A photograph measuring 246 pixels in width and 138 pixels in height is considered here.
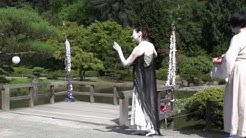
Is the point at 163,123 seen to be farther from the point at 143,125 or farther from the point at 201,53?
the point at 201,53

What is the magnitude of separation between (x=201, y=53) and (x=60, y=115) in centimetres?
3419

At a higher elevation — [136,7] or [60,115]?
[136,7]

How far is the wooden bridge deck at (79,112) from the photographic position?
931 centimetres

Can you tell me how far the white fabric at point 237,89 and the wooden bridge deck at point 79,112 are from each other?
4.01m

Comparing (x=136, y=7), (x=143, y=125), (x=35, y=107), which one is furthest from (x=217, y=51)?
(x=143, y=125)

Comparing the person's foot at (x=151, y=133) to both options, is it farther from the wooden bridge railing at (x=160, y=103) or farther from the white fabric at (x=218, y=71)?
the white fabric at (x=218, y=71)

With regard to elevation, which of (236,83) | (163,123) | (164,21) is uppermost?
(164,21)

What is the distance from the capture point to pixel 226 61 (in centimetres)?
473

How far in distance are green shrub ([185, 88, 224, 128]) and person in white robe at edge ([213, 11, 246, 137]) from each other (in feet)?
9.51

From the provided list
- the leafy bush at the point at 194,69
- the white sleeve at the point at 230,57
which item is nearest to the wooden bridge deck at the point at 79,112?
the white sleeve at the point at 230,57

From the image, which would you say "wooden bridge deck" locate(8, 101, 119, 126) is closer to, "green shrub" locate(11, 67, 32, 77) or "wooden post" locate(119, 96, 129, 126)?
"wooden post" locate(119, 96, 129, 126)

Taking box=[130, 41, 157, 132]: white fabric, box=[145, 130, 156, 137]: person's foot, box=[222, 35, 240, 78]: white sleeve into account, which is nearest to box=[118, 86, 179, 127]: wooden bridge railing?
box=[130, 41, 157, 132]: white fabric

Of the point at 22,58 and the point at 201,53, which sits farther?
the point at 201,53

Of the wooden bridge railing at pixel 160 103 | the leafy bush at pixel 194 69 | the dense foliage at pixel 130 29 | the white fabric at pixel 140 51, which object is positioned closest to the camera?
the white fabric at pixel 140 51
